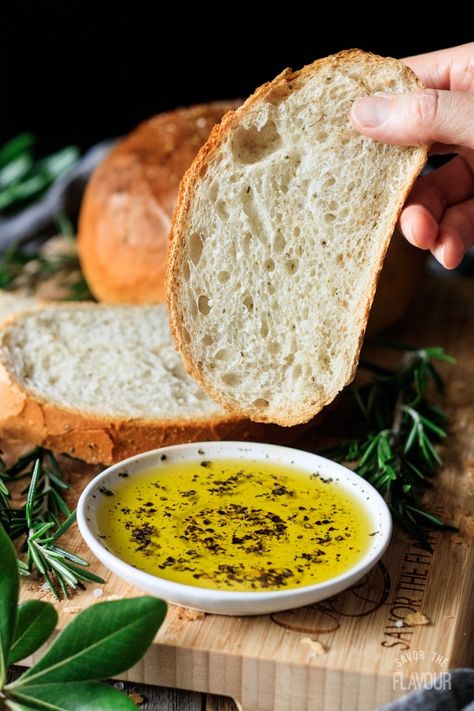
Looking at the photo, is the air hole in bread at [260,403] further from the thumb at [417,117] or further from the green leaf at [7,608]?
the green leaf at [7,608]

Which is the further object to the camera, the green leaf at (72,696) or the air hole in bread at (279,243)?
the air hole in bread at (279,243)

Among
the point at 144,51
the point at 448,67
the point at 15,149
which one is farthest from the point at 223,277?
the point at 144,51

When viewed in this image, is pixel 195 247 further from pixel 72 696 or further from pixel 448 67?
pixel 72 696

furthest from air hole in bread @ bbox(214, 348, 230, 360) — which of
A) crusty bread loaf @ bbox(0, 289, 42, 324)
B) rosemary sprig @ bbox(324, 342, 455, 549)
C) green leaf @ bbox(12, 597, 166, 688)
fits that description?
crusty bread loaf @ bbox(0, 289, 42, 324)

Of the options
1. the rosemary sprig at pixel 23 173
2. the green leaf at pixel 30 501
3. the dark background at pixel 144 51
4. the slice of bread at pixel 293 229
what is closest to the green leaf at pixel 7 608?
the green leaf at pixel 30 501

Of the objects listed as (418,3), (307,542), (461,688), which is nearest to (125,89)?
(418,3)

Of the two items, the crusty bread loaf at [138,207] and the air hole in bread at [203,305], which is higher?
the air hole in bread at [203,305]

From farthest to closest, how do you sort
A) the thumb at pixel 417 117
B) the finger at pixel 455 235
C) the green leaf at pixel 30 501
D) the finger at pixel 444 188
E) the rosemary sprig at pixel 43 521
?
1. the finger at pixel 444 188
2. the finger at pixel 455 235
3. the green leaf at pixel 30 501
4. the thumb at pixel 417 117
5. the rosemary sprig at pixel 43 521
